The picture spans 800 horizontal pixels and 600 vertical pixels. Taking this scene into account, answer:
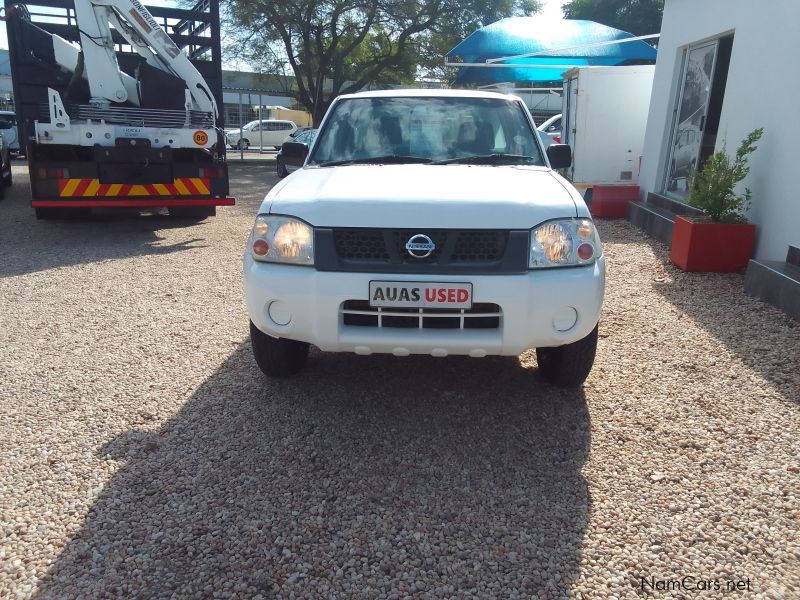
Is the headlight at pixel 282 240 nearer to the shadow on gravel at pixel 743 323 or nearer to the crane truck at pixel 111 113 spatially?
Result: the shadow on gravel at pixel 743 323

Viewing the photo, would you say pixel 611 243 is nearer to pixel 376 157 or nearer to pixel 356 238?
pixel 376 157

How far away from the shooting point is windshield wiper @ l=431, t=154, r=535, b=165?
4.06m

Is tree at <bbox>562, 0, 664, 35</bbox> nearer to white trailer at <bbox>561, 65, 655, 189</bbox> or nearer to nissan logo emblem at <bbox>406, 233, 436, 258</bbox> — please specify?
white trailer at <bbox>561, 65, 655, 189</bbox>

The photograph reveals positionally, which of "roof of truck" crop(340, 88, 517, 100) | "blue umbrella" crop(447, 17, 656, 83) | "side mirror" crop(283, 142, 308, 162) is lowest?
"side mirror" crop(283, 142, 308, 162)

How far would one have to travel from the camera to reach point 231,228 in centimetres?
963

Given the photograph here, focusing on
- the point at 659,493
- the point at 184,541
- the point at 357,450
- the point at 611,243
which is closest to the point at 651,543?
the point at 659,493

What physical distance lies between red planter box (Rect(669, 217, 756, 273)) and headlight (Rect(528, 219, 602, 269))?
401 centimetres

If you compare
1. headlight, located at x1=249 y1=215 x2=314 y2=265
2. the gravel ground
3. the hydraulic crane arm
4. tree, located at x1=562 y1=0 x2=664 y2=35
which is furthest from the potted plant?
tree, located at x1=562 y1=0 x2=664 y2=35

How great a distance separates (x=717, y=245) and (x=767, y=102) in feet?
5.48

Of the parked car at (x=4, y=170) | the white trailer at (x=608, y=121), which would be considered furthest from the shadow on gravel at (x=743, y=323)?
the parked car at (x=4, y=170)

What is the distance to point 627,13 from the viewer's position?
140 ft

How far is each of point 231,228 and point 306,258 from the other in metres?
6.85

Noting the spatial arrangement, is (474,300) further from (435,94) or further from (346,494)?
(435,94)

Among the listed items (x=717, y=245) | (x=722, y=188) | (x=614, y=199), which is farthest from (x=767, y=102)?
(x=614, y=199)
